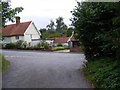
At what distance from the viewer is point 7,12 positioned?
29.1 ft

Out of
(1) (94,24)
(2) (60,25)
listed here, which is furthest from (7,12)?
(2) (60,25)

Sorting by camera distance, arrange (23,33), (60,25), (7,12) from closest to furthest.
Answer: (7,12) < (23,33) < (60,25)

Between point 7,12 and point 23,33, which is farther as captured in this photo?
point 23,33

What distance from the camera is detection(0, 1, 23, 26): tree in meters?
8.59

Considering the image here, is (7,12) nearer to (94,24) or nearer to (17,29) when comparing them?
(94,24)

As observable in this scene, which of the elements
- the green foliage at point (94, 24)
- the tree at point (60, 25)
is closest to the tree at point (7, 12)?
the green foliage at point (94, 24)

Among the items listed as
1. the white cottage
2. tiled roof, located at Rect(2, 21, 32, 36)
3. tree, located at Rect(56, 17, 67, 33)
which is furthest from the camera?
tree, located at Rect(56, 17, 67, 33)

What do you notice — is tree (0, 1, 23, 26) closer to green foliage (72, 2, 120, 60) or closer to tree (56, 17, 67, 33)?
green foliage (72, 2, 120, 60)

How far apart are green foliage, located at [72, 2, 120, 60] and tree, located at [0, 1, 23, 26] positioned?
13.1ft

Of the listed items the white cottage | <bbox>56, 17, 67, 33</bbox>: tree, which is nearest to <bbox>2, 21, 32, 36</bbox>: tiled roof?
the white cottage

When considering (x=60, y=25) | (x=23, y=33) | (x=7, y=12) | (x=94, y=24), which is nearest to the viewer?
(x=94, y=24)

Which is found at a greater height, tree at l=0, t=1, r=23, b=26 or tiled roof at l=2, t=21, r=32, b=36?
tiled roof at l=2, t=21, r=32, b=36

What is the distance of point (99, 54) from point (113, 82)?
144 inches

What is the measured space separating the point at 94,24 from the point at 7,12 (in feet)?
18.1
